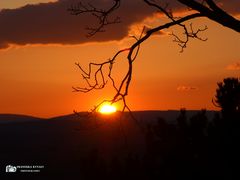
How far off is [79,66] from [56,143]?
13384 centimetres

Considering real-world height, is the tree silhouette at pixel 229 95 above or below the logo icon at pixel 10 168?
below

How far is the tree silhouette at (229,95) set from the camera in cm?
2244

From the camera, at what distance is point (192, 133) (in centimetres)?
2270

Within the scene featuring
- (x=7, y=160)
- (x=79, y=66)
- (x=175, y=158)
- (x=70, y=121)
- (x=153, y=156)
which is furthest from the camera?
(x=70, y=121)

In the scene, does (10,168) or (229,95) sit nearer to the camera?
(229,95)

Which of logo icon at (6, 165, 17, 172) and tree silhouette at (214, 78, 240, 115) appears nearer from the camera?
tree silhouette at (214, 78, 240, 115)

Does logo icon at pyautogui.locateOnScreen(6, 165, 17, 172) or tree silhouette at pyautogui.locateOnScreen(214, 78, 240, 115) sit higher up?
logo icon at pyautogui.locateOnScreen(6, 165, 17, 172)

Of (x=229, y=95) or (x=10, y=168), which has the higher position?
(x=10, y=168)

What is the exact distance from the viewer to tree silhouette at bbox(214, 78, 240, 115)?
2244 cm

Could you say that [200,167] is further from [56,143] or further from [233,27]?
[56,143]

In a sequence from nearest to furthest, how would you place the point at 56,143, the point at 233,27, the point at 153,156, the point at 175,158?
the point at 233,27 → the point at 175,158 → the point at 153,156 → the point at 56,143

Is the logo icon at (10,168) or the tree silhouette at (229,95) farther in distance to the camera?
the logo icon at (10,168)

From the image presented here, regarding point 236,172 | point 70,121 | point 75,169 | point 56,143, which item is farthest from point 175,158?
point 70,121

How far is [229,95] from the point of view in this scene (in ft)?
75.0
